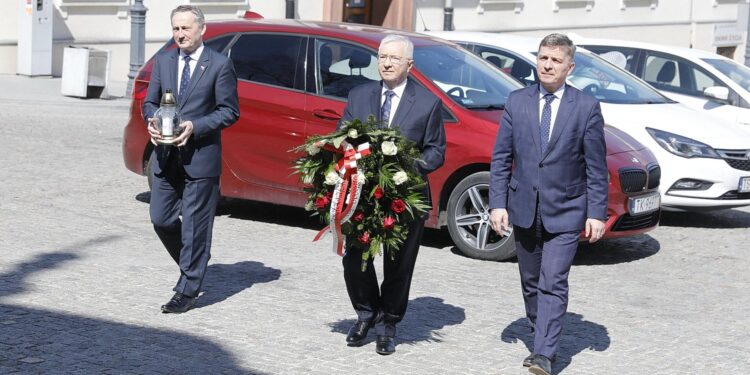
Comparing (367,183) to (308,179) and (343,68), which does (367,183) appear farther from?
(343,68)

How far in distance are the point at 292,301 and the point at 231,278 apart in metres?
0.71

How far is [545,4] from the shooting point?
33.0 meters

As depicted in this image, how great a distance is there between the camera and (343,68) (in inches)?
417

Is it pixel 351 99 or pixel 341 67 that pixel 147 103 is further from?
pixel 341 67

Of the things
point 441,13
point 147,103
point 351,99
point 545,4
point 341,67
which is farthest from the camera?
point 545,4

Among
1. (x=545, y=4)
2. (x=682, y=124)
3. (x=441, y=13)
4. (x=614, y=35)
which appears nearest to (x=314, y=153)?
(x=682, y=124)

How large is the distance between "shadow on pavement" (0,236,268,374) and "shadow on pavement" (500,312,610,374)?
5.49ft

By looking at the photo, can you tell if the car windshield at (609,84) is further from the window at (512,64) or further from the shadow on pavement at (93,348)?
the shadow on pavement at (93,348)

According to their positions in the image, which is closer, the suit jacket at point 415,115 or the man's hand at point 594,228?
the man's hand at point 594,228

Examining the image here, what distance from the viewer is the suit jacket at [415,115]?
7.04 m

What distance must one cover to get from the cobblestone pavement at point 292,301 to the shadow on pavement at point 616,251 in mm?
19

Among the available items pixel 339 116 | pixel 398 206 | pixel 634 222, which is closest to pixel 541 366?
pixel 398 206

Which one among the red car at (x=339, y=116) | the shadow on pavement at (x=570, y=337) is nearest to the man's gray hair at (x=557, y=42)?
the shadow on pavement at (x=570, y=337)

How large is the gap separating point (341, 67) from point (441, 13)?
20.1m
